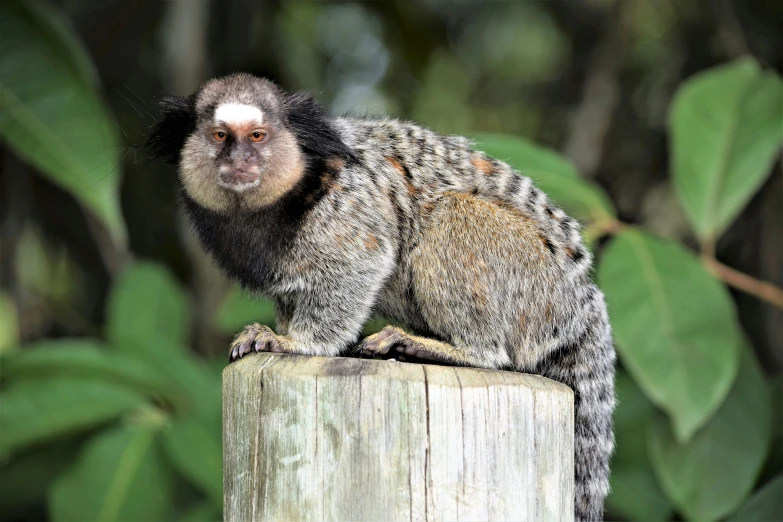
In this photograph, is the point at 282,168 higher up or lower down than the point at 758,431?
higher up

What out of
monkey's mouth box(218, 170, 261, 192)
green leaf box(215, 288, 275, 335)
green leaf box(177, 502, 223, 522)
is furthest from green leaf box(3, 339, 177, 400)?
monkey's mouth box(218, 170, 261, 192)

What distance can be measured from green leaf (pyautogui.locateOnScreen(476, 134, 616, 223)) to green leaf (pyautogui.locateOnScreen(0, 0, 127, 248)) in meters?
1.72

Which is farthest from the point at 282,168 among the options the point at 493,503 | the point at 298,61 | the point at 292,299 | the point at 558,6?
the point at 558,6

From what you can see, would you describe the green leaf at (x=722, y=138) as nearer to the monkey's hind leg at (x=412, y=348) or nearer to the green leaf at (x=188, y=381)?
the monkey's hind leg at (x=412, y=348)

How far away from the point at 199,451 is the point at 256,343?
60.2 inches

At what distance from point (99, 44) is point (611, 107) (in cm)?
372

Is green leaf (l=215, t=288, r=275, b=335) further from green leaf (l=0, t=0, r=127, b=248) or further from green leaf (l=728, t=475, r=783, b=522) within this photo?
green leaf (l=728, t=475, r=783, b=522)

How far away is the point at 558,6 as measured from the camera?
716 cm

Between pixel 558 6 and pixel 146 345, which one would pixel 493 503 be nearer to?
pixel 146 345

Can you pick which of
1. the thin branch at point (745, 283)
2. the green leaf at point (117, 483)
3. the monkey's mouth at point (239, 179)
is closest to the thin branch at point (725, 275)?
the thin branch at point (745, 283)

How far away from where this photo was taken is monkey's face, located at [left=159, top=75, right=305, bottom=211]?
9.69ft

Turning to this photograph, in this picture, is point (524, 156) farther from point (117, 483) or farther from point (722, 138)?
point (117, 483)

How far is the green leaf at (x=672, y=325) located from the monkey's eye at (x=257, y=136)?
170 cm

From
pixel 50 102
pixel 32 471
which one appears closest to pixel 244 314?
pixel 50 102
